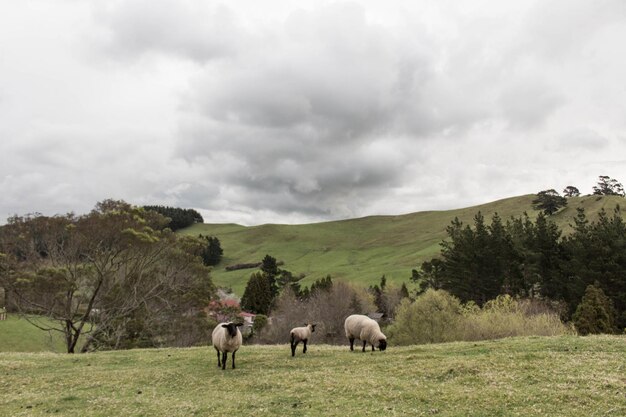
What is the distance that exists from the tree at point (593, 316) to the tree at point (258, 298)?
8581 centimetres

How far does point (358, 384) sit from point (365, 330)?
897cm

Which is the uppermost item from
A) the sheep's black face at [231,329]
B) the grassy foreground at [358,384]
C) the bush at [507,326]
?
the sheep's black face at [231,329]

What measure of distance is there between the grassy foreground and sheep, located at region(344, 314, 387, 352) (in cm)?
141

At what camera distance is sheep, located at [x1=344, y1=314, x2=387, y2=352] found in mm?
24569

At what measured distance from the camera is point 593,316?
1940 inches

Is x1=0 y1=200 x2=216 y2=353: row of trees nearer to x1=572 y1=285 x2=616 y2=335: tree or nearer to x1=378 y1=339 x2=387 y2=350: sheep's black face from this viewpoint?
x1=378 y1=339 x2=387 y2=350: sheep's black face

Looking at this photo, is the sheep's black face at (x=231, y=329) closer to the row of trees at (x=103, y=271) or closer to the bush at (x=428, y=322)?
the row of trees at (x=103, y=271)

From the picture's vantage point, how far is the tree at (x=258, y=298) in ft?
405

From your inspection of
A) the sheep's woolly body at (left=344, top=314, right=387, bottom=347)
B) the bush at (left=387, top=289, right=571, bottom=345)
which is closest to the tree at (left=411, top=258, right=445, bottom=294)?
the bush at (left=387, top=289, right=571, bottom=345)

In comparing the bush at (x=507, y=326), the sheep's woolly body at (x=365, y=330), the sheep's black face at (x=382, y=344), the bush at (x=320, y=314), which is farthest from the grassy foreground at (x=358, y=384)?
the bush at (x=320, y=314)

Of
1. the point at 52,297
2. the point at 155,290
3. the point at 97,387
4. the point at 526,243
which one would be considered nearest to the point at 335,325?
the point at 526,243

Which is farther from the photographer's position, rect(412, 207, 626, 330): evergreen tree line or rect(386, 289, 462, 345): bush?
rect(412, 207, 626, 330): evergreen tree line

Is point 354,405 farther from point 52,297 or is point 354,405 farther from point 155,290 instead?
point 155,290

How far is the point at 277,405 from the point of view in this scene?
14609 millimetres
